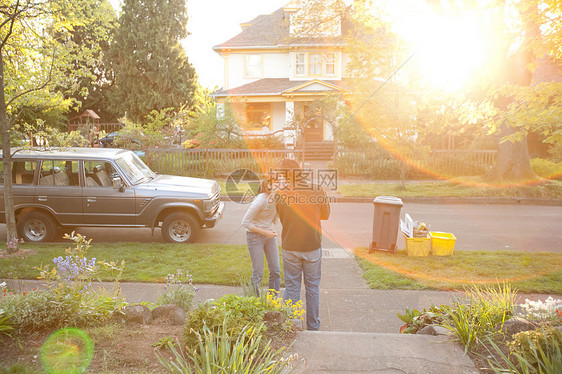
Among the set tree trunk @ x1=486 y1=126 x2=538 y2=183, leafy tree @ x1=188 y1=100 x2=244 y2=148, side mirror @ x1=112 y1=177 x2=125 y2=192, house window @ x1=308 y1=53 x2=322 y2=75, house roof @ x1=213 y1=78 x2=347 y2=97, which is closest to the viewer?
side mirror @ x1=112 y1=177 x2=125 y2=192

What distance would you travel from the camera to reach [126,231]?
10.0m

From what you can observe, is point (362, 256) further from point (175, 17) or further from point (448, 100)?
point (175, 17)

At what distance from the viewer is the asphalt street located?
→ 30.2 ft

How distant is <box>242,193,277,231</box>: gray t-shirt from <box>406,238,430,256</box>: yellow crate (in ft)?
11.7

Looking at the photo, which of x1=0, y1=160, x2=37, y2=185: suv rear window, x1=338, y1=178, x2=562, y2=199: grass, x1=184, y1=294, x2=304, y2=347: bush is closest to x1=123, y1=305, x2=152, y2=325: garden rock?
x1=184, y1=294, x2=304, y2=347: bush

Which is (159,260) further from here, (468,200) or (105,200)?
(468,200)

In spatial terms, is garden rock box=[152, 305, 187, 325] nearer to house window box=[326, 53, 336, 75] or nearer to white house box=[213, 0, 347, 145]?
white house box=[213, 0, 347, 145]

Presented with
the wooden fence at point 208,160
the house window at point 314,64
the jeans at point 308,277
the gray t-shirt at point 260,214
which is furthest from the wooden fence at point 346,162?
the jeans at point 308,277

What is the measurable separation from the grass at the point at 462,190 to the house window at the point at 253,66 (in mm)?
16104

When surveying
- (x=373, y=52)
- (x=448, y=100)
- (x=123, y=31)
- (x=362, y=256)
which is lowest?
(x=362, y=256)

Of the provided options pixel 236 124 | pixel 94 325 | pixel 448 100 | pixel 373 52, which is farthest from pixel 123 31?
pixel 94 325

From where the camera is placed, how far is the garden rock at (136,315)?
4090 millimetres

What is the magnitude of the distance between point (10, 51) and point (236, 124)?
45.5ft

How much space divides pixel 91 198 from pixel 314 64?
2349cm
